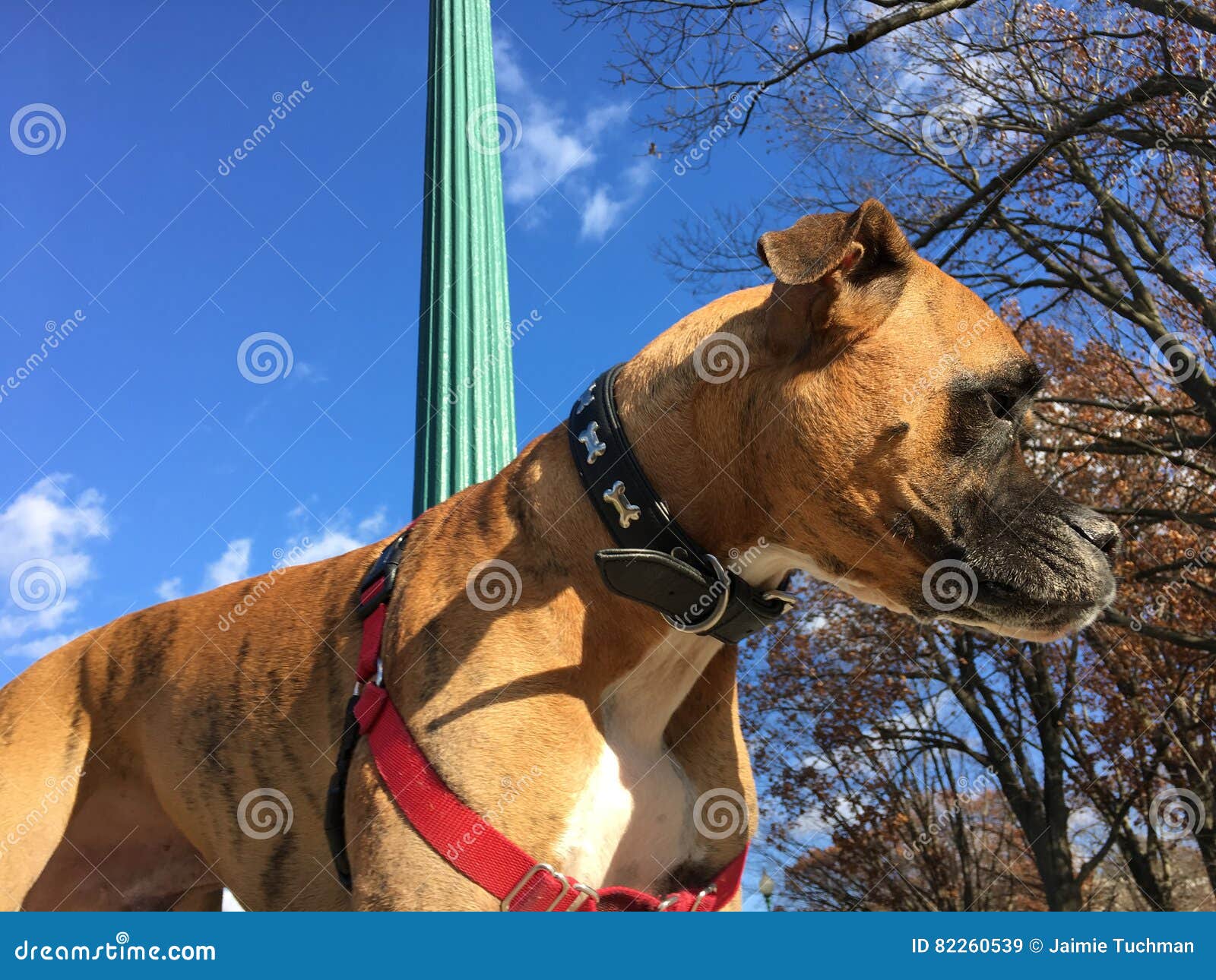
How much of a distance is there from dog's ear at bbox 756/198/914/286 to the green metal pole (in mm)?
7182

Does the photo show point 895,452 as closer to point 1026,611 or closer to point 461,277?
point 1026,611

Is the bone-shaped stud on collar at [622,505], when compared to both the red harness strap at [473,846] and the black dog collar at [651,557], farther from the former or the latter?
the red harness strap at [473,846]

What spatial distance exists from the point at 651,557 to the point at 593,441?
477 millimetres

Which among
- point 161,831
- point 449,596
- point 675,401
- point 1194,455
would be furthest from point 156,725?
point 1194,455

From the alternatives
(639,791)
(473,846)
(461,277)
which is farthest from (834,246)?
(461,277)

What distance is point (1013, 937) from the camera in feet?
7.43

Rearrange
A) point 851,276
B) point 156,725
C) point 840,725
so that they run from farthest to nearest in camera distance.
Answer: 1. point 840,725
2. point 156,725
3. point 851,276

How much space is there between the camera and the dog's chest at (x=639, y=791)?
2.62 m

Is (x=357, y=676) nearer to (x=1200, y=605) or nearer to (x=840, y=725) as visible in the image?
(x=1200, y=605)

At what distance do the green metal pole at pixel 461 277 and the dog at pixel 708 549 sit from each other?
265 inches

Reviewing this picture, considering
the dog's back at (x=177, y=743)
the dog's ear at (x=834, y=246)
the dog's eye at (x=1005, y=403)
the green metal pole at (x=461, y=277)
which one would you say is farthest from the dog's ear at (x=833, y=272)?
the green metal pole at (x=461, y=277)

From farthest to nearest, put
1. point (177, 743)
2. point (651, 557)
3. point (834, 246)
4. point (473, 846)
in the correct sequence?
point (177, 743), point (834, 246), point (651, 557), point (473, 846)

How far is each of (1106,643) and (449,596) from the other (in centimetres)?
1247

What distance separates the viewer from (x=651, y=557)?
2576 millimetres
